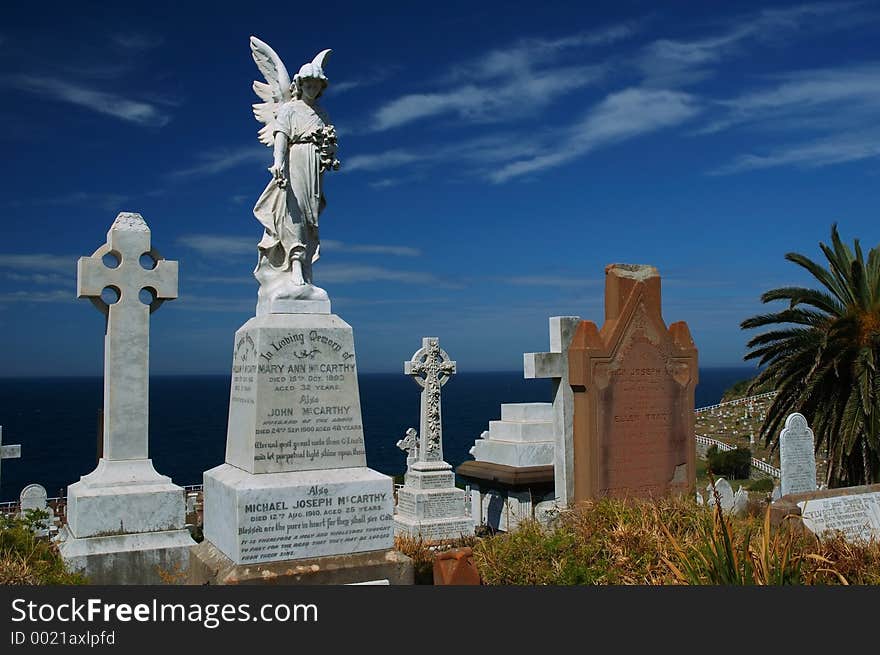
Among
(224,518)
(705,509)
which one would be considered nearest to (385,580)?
(224,518)

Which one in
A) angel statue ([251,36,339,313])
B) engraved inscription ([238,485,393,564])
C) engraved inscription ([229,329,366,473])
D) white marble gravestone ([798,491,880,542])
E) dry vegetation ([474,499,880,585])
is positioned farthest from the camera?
white marble gravestone ([798,491,880,542])

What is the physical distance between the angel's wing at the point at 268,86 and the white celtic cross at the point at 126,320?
271cm

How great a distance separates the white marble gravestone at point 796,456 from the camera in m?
13.0

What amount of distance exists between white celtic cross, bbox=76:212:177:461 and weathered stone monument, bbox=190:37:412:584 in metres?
2.29

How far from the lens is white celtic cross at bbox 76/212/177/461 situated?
913 centimetres

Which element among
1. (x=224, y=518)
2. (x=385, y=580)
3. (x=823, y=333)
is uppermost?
(x=823, y=333)

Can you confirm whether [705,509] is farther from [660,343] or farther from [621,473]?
[660,343]

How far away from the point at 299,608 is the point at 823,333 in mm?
12547

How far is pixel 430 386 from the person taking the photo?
16594 mm

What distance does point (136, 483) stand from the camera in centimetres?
903

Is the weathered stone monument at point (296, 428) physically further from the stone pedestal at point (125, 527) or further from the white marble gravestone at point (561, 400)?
the white marble gravestone at point (561, 400)

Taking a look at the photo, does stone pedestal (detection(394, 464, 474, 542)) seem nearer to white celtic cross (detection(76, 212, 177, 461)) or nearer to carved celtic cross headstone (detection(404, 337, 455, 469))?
carved celtic cross headstone (detection(404, 337, 455, 469))

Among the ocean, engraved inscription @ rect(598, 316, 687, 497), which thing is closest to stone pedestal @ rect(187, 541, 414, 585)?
engraved inscription @ rect(598, 316, 687, 497)

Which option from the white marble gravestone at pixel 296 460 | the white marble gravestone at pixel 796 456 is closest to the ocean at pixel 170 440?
the white marble gravestone at pixel 296 460
